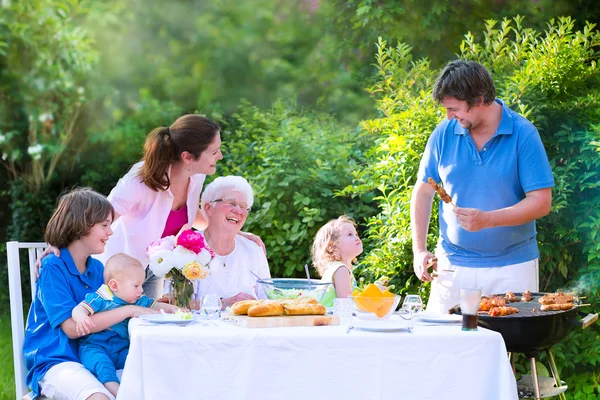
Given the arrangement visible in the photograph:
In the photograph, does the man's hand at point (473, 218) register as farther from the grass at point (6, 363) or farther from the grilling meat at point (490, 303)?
the grass at point (6, 363)

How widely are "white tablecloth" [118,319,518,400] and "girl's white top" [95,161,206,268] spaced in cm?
106

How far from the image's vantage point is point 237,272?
3352mm

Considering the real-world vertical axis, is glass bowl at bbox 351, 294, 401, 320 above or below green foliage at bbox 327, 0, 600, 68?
below

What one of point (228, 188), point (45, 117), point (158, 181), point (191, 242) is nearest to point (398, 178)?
point (228, 188)

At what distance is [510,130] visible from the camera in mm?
3213

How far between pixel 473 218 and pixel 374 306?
2.08 feet

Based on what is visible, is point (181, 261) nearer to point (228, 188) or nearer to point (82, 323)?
point (82, 323)

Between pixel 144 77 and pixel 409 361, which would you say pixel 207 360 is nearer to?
pixel 409 361

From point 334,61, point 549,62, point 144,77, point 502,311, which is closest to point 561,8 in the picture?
point 334,61

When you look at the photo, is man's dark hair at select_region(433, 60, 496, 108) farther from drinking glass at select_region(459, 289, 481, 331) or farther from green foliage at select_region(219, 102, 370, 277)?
green foliage at select_region(219, 102, 370, 277)

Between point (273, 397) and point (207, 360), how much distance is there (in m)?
0.21

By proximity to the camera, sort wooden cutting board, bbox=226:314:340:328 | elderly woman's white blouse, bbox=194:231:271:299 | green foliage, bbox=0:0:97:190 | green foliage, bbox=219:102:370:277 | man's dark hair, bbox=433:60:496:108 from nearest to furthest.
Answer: wooden cutting board, bbox=226:314:340:328
man's dark hair, bbox=433:60:496:108
elderly woman's white blouse, bbox=194:231:271:299
green foliage, bbox=219:102:370:277
green foliage, bbox=0:0:97:190

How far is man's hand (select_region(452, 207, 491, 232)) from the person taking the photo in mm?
3037

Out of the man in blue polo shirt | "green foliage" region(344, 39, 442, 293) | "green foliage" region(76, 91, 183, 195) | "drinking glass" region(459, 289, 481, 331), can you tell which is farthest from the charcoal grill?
"green foliage" region(76, 91, 183, 195)
